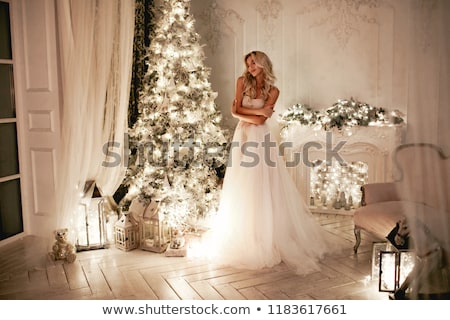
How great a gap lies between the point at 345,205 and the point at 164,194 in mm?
2225

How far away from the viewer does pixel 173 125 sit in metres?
4.21

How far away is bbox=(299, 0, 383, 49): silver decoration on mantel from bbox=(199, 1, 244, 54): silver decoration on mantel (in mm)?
982

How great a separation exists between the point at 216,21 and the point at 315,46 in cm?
131

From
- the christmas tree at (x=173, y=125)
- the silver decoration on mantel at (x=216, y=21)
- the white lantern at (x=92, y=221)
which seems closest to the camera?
the white lantern at (x=92, y=221)

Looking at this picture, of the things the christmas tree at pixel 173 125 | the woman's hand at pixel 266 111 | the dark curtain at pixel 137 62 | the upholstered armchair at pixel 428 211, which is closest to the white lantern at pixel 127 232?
the christmas tree at pixel 173 125

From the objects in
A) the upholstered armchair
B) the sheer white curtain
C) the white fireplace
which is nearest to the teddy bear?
the sheer white curtain

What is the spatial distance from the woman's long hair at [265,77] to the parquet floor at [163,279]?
142 cm

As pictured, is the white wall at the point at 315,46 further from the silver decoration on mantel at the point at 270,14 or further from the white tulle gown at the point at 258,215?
the white tulle gown at the point at 258,215

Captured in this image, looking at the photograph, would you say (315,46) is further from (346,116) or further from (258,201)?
(258,201)

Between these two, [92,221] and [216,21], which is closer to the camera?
[92,221]

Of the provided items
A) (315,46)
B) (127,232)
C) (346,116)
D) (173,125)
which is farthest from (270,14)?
(127,232)

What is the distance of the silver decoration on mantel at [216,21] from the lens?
5660 millimetres

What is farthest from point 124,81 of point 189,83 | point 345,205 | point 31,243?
point 345,205

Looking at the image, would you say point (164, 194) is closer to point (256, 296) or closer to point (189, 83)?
point (189, 83)
